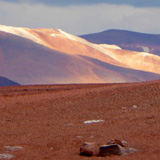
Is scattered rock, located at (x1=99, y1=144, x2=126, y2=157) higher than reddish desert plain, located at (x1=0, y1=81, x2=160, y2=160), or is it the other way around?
reddish desert plain, located at (x1=0, y1=81, x2=160, y2=160)

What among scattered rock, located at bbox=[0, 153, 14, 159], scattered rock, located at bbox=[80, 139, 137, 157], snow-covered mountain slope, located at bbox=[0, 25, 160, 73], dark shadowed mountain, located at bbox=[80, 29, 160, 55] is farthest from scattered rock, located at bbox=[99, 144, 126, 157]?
dark shadowed mountain, located at bbox=[80, 29, 160, 55]

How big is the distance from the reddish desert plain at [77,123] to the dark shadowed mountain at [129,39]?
103 m

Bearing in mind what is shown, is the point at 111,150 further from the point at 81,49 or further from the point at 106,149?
the point at 81,49

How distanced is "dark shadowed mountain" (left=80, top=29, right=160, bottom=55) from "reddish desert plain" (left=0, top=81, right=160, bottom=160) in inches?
4058

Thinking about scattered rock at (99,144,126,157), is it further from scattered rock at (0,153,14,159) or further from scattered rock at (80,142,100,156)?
scattered rock at (0,153,14,159)

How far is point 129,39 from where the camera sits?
125 meters

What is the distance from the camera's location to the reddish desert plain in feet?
26.7

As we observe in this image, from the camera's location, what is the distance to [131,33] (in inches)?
5113

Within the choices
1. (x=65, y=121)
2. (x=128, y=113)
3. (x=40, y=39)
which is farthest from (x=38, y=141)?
(x=40, y=39)

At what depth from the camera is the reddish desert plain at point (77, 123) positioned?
813 cm

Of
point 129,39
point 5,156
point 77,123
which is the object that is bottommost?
point 5,156

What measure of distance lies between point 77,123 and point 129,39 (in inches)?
4562

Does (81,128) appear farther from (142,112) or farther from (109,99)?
(109,99)

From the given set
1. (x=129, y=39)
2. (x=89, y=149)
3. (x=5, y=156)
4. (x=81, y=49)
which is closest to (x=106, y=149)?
(x=89, y=149)
